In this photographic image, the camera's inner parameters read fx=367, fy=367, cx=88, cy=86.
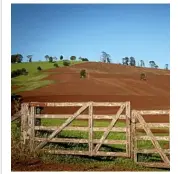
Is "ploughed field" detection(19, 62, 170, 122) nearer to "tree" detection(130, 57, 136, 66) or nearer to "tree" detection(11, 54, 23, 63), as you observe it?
"tree" detection(130, 57, 136, 66)

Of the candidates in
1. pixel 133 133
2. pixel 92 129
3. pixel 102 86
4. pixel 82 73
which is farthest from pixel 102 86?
pixel 133 133

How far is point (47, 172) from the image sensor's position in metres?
8.90

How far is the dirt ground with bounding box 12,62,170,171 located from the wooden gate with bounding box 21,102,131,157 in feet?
2.05

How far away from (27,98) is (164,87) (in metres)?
3.71

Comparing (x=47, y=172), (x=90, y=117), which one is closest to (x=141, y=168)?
(x=90, y=117)

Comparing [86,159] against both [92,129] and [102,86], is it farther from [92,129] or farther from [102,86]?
[102,86]

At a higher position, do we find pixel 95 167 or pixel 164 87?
pixel 164 87

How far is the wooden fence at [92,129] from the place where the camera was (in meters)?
8.70

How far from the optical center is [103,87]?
1009 cm

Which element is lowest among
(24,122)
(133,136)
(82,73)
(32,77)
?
(133,136)

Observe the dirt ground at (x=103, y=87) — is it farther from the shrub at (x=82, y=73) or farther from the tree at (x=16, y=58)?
the tree at (x=16, y=58)

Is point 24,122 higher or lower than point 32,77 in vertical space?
lower

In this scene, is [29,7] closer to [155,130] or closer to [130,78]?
[130,78]

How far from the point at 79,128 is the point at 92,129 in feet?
1.04
